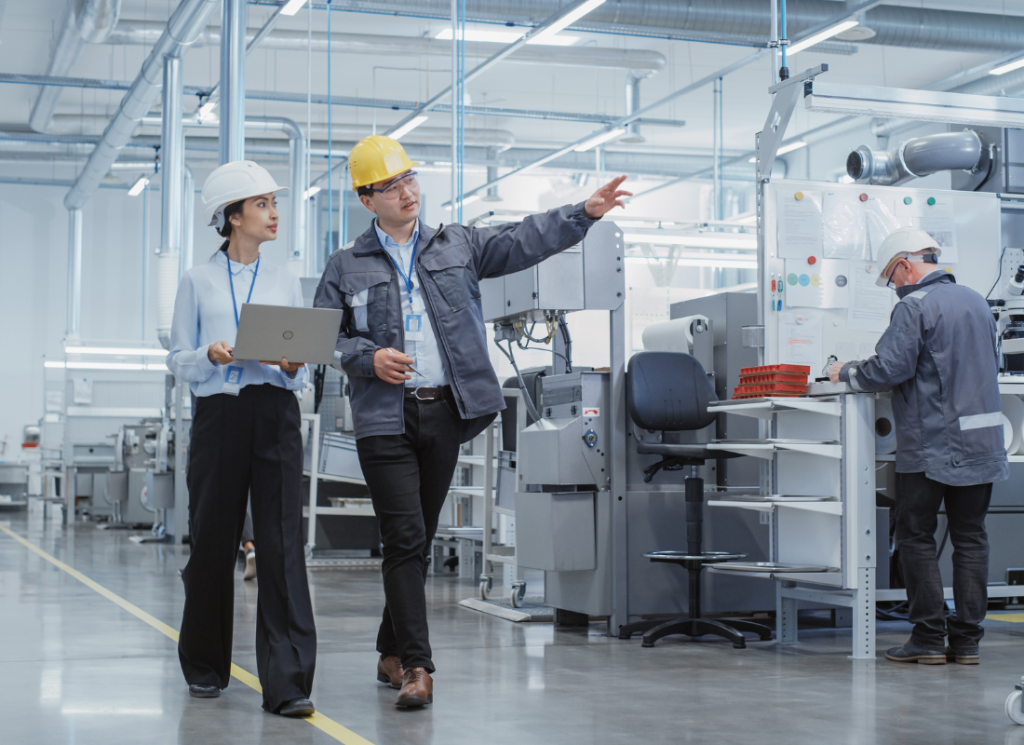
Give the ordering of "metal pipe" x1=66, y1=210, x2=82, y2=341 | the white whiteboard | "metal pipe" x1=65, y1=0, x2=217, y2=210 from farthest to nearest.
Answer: "metal pipe" x1=66, y1=210, x2=82, y2=341 < "metal pipe" x1=65, y1=0, x2=217, y2=210 < the white whiteboard

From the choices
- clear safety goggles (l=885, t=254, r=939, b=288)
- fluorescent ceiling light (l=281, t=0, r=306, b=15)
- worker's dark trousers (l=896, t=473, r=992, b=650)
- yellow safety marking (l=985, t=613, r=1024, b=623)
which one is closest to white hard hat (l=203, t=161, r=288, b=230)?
clear safety goggles (l=885, t=254, r=939, b=288)

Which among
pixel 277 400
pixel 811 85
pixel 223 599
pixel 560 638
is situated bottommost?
pixel 560 638

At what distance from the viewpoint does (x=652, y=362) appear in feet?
14.2

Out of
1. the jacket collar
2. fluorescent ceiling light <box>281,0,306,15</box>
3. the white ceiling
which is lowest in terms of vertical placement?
the jacket collar

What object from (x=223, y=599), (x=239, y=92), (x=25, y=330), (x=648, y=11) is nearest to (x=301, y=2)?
(x=239, y=92)

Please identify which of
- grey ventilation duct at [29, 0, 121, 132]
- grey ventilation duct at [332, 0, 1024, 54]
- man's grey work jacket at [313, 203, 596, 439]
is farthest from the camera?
grey ventilation duct at [332, 0, 1024, 54]

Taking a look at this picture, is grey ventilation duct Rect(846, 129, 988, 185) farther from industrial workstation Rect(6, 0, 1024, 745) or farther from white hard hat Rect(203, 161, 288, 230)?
white hard hat Rect(203, 161, 288, 230)

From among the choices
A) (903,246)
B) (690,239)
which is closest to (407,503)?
(903,246)

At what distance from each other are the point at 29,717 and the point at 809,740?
1.89 metres

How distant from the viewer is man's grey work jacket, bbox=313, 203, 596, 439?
10.0 feet

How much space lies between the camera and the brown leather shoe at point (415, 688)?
117 inches

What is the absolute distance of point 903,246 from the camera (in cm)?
398

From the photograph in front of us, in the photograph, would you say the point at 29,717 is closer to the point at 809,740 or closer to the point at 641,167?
the point at 809,740

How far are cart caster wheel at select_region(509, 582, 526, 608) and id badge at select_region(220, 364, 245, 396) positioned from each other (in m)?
2.51
